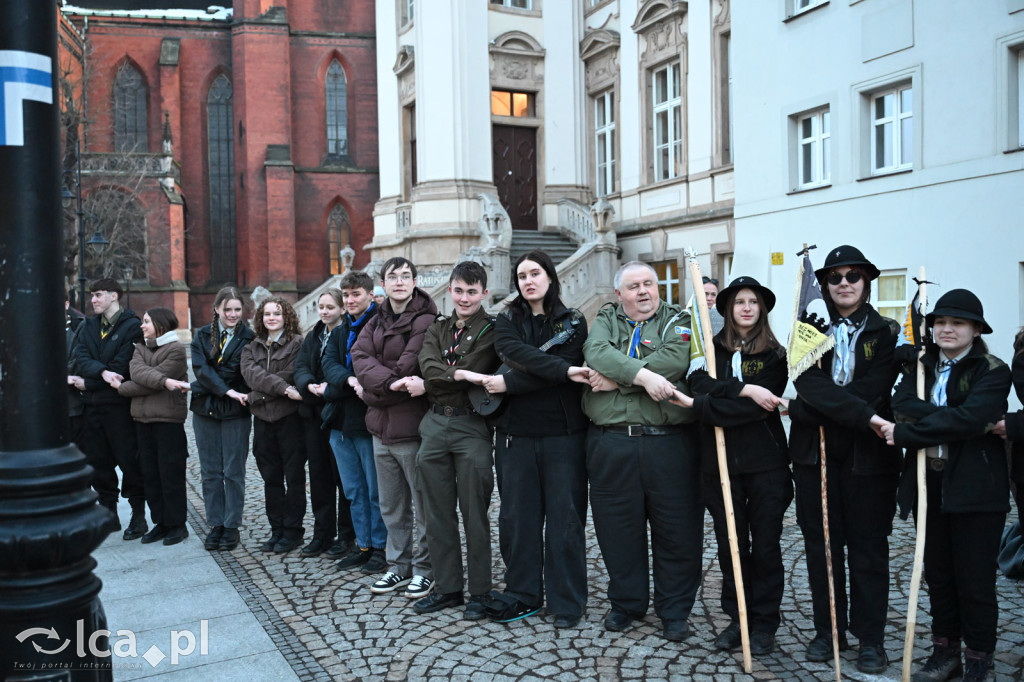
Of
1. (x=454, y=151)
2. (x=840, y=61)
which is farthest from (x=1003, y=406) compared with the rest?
(x=454, y=151)

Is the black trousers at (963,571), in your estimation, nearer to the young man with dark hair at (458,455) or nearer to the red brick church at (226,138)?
the young man with dark hair at (458,455)

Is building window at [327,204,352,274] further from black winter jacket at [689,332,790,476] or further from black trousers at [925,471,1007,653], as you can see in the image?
black trousers at [925,471,1007,653]

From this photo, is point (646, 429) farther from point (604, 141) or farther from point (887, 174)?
point (604, 141)

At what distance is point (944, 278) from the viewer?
39.6ft

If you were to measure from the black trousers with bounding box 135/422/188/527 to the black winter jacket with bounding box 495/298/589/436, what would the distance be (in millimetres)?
3475

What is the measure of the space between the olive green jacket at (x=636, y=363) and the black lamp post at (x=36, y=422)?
9.18 ft

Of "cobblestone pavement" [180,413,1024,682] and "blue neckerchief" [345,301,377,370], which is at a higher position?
"blue neckerchief" [345,301,377,370]

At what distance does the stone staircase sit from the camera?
2162cm

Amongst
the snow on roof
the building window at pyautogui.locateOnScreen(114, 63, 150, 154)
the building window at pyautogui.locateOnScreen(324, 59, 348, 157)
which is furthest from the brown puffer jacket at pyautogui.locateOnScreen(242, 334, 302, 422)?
the snow on roof

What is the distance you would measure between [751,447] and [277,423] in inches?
154

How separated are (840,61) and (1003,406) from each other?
11.0m

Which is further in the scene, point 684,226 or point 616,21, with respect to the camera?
point 616,21

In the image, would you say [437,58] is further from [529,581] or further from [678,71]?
[529,581]

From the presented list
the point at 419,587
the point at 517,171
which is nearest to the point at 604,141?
the point at 517,171
